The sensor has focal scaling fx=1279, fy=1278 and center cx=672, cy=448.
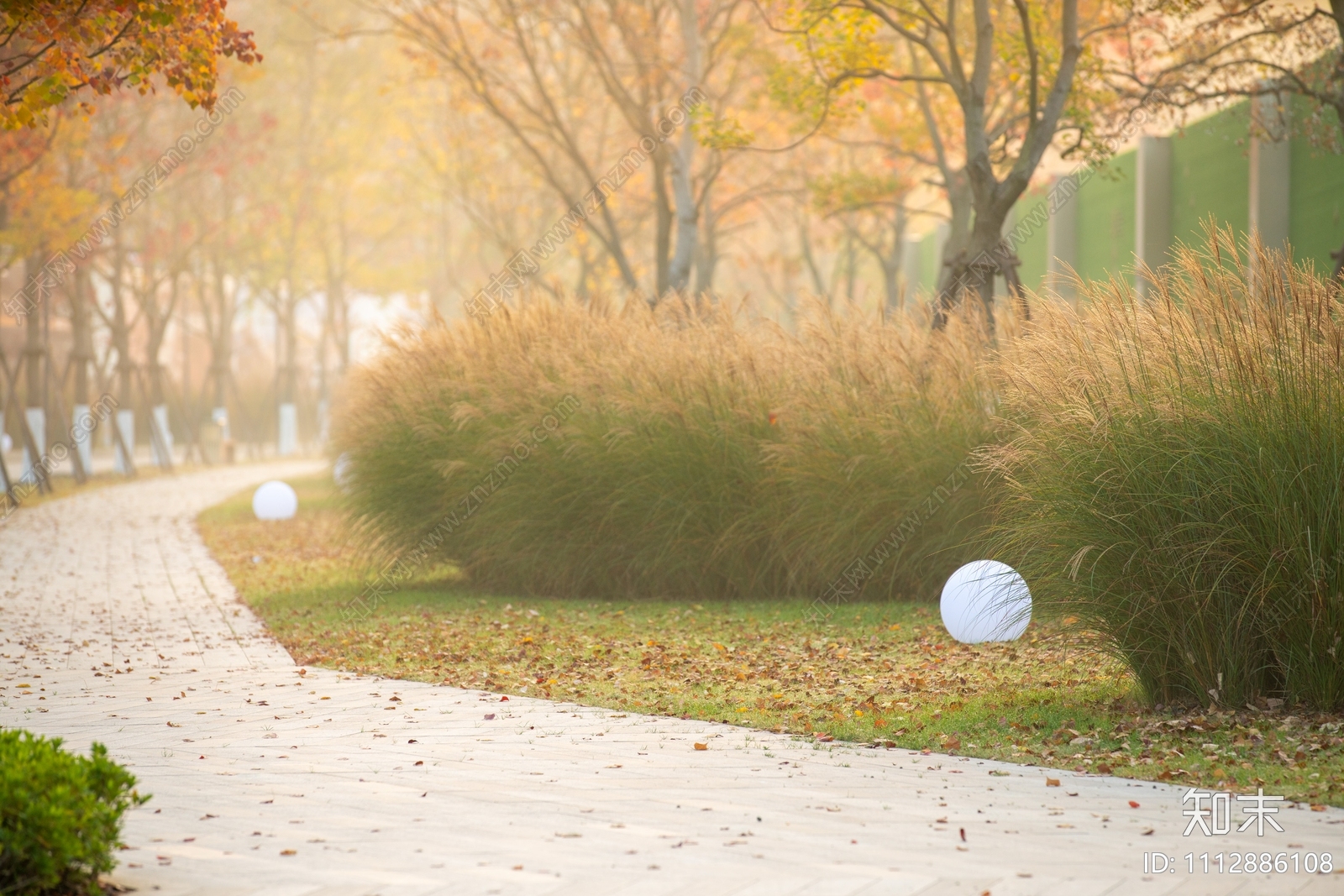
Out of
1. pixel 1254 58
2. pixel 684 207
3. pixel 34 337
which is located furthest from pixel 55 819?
pixel 34 337

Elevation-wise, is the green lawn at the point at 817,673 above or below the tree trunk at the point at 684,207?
below

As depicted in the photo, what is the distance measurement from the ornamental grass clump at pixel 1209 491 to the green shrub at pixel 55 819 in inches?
132

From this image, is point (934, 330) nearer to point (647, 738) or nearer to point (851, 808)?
point (647, 738)

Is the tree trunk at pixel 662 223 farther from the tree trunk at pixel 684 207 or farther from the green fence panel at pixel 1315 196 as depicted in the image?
the green fence panel at pixel 1315 196

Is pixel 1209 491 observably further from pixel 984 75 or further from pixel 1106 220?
pixel 1106 220

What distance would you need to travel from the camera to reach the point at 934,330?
344 inches

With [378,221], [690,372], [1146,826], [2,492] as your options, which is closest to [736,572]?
[690,372]

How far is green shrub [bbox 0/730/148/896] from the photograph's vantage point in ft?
9.89

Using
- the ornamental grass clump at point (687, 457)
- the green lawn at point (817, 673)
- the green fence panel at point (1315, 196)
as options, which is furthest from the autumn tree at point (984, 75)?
the green lawn at point (817, 673)

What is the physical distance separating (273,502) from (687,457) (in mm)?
8142

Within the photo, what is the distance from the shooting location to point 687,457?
28.5 ft

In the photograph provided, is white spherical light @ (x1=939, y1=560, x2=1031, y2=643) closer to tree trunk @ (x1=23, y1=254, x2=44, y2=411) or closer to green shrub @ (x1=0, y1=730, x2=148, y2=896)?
green shrub @ (x1=0, y1=730, x2=148, y2=896)

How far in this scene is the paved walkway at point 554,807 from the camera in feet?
11.0

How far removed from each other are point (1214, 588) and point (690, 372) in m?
4.77
